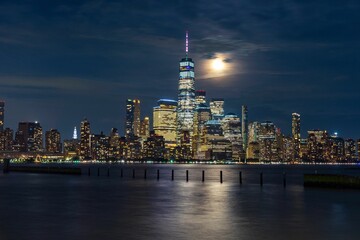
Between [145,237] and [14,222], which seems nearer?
[145,237]

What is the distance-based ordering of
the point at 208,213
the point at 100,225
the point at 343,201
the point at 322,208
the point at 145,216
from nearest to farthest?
the point at 100,225
the point at 145,216
the point at 208,213
the point at 322,208
the point at 343,201

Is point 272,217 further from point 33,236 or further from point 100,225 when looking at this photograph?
point 33,236

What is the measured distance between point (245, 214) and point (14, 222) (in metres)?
12.5

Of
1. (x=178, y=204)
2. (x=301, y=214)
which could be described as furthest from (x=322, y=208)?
(x=178, y=204)

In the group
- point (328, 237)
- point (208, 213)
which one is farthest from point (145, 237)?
point (208, 213)

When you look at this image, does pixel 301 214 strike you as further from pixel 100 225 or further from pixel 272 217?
pixel 100 225

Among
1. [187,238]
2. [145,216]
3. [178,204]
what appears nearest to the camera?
[187,238]

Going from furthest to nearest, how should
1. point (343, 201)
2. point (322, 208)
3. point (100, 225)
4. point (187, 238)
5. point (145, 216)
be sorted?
point (343, 201)
point (322, 208)
point (145, 216)
point (100, 225)
point (187, 238)

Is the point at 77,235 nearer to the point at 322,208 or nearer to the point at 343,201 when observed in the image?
the point at 322,208

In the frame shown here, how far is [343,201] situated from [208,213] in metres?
13.7

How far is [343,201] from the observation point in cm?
3809

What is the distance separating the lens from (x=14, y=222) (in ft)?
79.8

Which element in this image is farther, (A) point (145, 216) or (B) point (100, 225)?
(A) point (145, 216)

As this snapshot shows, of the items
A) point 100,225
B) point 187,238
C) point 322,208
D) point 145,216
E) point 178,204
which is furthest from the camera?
point 178,204
